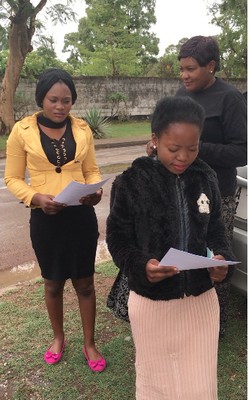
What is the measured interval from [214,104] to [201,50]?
286 millimetres

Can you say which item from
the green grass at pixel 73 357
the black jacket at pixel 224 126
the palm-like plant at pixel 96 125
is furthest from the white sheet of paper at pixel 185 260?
the palm-like plant at pixel 96 125

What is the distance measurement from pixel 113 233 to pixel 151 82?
19466mm

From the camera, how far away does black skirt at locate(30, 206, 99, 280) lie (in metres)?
2.31

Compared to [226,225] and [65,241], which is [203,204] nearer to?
[226,225]

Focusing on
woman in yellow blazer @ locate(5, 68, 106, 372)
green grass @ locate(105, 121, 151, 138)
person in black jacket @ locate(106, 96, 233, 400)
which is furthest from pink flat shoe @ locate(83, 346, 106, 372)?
green grass @ locate(105, 121, 151, 138)

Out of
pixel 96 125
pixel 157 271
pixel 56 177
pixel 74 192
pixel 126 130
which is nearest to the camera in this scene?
pixel 157 271

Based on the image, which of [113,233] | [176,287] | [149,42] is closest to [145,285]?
[176,287]

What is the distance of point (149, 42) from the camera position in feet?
101

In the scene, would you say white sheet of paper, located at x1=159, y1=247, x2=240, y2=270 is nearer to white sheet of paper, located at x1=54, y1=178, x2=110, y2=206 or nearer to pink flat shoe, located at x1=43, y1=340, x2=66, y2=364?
white sheet of paper, located at x1=54, y1=178, x2=110, y2=206

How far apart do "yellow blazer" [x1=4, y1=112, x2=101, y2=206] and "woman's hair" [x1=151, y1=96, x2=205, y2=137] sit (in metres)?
0.78

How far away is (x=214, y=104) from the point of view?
7.41ft

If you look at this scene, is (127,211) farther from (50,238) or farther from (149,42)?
(149,42)

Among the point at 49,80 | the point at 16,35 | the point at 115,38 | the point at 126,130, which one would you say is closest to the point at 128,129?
the point at 126,130

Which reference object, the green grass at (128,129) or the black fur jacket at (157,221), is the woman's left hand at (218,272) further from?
Result: the green grass at (128,129)
